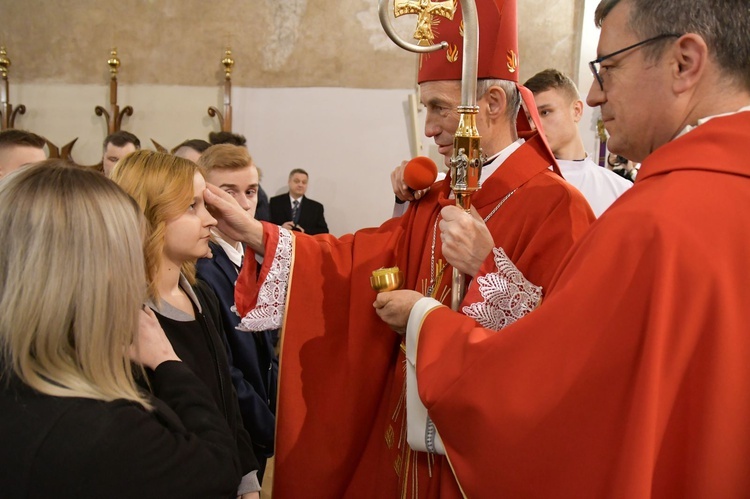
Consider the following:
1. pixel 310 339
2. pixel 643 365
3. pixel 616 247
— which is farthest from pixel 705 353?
pixel 310 339

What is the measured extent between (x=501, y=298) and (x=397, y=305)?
26 centimetres

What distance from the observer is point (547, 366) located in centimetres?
125

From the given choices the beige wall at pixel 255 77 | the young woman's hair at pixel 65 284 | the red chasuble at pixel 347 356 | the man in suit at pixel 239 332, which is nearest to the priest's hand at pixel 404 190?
the red chasuble at pixel 347 356

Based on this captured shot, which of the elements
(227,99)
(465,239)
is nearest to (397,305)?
(465,239)

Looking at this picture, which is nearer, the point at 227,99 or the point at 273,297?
the point at 273,297

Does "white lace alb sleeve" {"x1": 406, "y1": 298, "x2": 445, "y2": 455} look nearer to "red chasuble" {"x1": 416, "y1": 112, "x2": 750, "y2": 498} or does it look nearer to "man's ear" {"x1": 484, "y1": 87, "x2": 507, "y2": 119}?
"red chasuble" {"x1": 416, "y1": 112, "x2": 750, "y2": 498}

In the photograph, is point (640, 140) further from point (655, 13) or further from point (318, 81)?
point (318, 81)

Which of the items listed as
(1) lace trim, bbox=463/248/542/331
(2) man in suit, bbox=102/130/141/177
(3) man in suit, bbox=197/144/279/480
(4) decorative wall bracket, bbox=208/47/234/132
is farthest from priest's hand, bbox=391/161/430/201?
(4) decorative wall bracket, bbox=208/47/234/132

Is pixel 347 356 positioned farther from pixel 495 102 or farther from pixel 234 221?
pixel 495 102

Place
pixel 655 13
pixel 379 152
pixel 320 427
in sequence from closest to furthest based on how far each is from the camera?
pixel 655 13 < pixel 320 427 < pixel 379 152

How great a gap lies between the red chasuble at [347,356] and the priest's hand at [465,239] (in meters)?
0.23

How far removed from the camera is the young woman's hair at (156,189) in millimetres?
1962

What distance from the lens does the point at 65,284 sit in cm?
123

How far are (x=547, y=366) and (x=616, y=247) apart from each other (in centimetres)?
24
